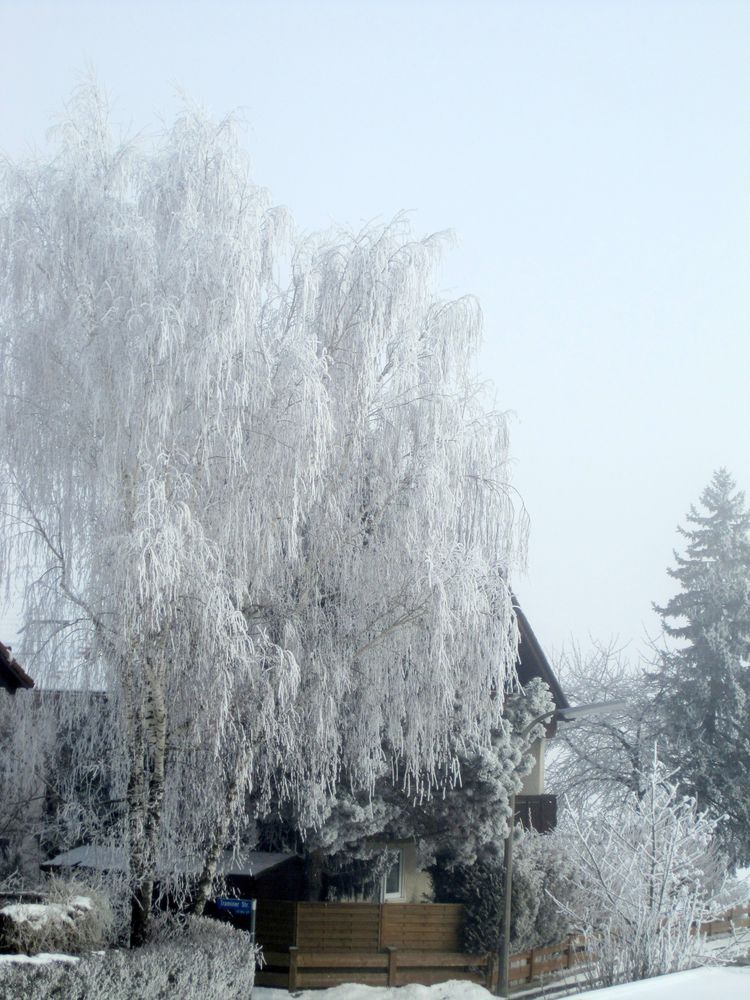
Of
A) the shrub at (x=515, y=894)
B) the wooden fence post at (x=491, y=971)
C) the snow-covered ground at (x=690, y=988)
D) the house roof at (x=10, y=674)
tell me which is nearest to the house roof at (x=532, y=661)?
the shrub at (x=515, y=894)

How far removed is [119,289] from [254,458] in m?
2.96

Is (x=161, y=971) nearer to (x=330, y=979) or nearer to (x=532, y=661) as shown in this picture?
(x=330, y=979)

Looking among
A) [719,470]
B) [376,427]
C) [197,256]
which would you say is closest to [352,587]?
[376,427]

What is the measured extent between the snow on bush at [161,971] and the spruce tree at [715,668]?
20604 mm

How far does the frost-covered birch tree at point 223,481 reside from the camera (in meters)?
15.2

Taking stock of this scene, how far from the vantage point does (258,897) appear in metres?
25.8

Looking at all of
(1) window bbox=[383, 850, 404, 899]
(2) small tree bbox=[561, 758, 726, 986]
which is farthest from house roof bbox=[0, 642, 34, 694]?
(1) window bbox=[383, 850, 404, 899]

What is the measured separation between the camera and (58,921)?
14.2 metres

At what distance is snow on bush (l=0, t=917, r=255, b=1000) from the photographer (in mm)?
13023

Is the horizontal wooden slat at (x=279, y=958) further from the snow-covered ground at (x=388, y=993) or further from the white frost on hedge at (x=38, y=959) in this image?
the white frost on hedge at (x=38, y=959)

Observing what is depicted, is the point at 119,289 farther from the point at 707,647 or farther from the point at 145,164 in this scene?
the point at 707,647

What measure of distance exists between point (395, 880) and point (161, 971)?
45.2ft

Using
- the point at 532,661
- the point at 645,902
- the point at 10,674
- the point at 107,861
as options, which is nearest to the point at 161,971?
the point at 107,861

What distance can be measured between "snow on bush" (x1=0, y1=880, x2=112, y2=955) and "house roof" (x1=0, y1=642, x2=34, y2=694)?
406 cm
